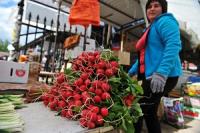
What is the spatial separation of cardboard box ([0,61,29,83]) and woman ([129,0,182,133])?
1.60 meters

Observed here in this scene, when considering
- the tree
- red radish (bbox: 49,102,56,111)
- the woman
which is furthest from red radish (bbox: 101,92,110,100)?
the tree

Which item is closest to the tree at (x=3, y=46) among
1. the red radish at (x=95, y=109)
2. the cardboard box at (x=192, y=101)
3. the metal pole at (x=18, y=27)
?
the metal pole at (x=18, y=27)

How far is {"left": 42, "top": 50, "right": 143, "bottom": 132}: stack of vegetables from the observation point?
155 cm

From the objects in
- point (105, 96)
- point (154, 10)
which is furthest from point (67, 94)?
point (154, 10)

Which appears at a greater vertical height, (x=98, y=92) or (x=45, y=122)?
(x=98, y=92)

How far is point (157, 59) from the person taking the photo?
2398mm

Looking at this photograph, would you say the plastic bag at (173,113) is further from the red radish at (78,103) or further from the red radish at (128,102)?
the red radish at (78,103)

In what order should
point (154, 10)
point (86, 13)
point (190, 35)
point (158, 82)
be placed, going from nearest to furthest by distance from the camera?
point (158, 82)
point (154, 10)
point (190, 35)
point (86, 13)

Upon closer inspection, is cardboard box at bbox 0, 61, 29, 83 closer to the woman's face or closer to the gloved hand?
the woman's face

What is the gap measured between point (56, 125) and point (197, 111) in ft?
11.5

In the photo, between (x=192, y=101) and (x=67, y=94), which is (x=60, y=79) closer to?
(x=67, y=94)

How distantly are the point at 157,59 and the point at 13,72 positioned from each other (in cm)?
188

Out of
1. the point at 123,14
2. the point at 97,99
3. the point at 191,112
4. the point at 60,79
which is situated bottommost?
the point at 191,112

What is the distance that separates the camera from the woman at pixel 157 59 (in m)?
2.22
